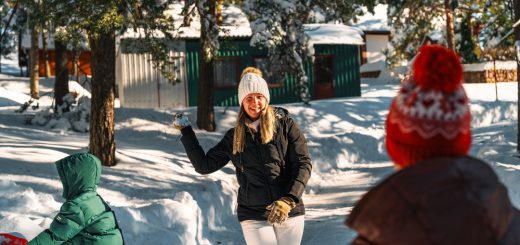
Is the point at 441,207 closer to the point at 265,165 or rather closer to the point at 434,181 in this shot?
the point at 434,181

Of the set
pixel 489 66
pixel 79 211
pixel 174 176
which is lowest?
pixel 174 176

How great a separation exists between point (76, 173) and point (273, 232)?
145 centimetres

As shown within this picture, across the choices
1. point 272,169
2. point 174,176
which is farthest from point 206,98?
point 272,169

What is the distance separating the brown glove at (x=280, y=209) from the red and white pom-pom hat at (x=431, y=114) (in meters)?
2.50

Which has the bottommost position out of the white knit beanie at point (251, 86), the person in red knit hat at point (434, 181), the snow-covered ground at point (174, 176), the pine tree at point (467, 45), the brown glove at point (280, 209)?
the snow-covered ground at point (174, 176)

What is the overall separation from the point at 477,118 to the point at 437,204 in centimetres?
2755

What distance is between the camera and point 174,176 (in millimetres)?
12766

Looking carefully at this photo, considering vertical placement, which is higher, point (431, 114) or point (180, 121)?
point (431, 114)

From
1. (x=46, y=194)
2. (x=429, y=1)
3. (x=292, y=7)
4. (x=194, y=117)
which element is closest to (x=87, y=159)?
(x=46, y=194)

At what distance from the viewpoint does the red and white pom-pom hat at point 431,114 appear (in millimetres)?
2213

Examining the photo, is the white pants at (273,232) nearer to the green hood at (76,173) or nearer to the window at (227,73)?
the green hood at (76,173)

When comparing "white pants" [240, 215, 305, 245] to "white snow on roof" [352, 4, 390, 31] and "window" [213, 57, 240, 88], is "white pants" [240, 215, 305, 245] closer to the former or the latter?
"window" [213, 57, 240, 88]

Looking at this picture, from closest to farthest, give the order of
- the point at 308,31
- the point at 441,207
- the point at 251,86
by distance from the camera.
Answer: the point at 441,207, the point at 251,86, the point at 308,31

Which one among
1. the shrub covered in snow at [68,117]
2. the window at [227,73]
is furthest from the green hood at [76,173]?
the window at [227,73]
